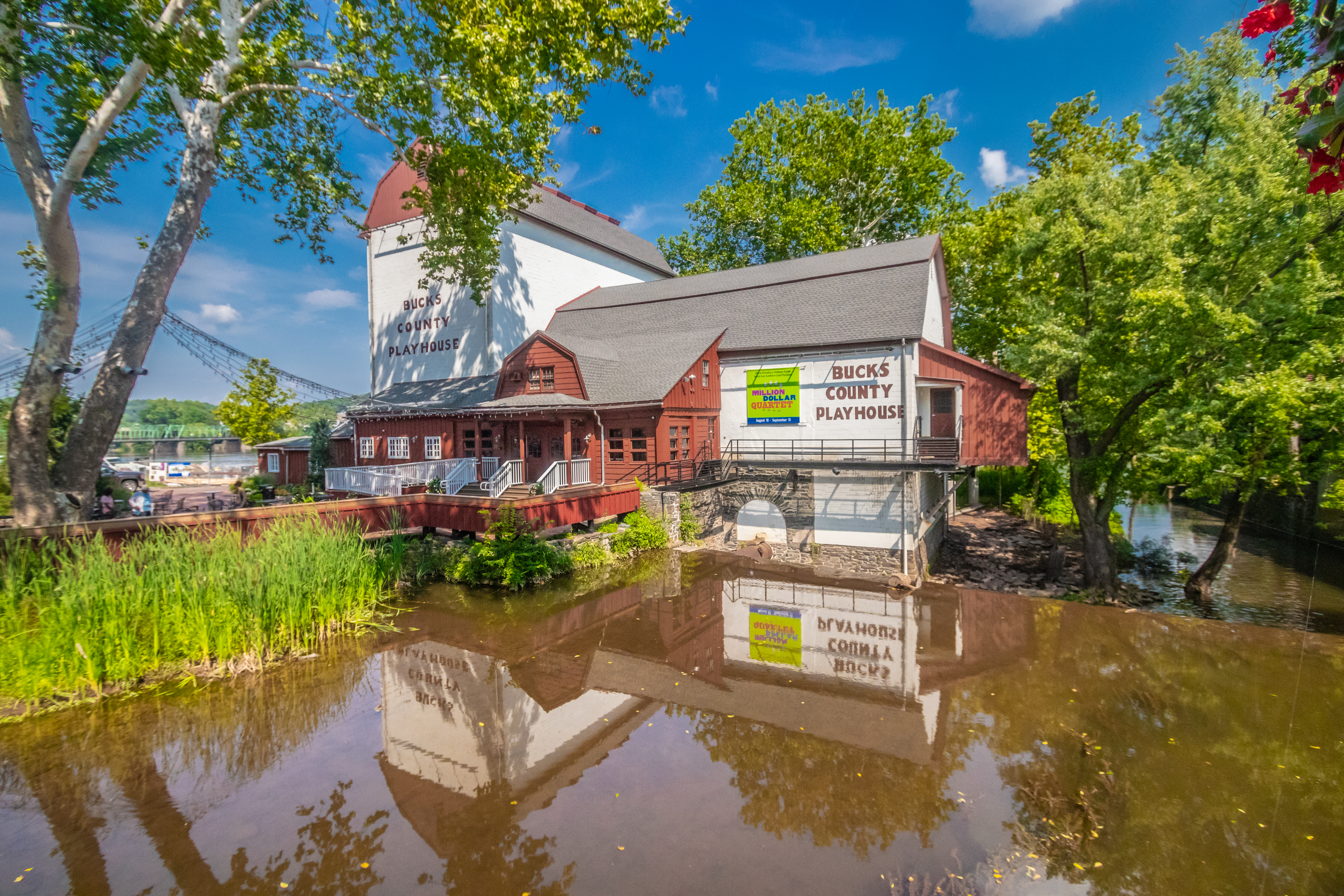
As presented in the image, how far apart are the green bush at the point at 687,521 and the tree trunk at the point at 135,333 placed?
13.4 metres

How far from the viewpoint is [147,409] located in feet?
431

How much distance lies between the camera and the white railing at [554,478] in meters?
16.0

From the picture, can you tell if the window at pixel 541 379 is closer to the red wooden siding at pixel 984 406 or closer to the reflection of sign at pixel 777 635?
the reflection of sign at pixel 777 635

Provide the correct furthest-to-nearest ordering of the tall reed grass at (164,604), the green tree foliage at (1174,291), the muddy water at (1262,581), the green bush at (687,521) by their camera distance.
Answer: the green bush at (687,521) → the muddy water at (1262,581) → the green tree foliage at (1174,291) → the tall reed grass at (164,604)

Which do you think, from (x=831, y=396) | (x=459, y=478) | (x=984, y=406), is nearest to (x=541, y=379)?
(x=459, y=478)

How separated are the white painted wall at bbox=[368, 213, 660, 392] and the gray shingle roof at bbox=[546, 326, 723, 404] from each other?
2.89m

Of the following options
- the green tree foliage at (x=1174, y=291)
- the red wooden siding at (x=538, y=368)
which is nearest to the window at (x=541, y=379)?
the red wooden siding at (x=538, y=368)

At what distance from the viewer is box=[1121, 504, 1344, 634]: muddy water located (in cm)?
1302

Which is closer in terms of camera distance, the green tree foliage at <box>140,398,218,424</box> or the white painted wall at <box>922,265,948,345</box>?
the white painted wall at <box>922,265,948,345</box>

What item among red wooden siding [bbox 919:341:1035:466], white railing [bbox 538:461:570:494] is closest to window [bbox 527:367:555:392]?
white railing [bbox 538:461:570:494]

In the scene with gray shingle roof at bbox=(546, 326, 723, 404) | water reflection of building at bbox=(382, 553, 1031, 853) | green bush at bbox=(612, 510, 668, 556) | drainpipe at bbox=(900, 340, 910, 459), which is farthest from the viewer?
gray shingle roof at bbox=(546, 326, 723, 404)

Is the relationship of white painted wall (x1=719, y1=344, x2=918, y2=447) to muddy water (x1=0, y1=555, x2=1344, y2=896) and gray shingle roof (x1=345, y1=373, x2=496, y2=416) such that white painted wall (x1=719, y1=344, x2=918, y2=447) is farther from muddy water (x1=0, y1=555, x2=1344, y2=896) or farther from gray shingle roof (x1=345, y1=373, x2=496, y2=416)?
gray shingle roof (x1=345, y1=373, x2=496, y2=416)

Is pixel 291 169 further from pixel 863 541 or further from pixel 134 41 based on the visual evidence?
pixel 863 541

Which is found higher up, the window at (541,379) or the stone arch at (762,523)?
the window at (541,379)
